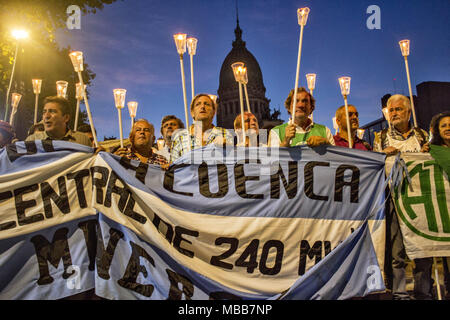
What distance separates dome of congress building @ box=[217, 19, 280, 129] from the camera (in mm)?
66938

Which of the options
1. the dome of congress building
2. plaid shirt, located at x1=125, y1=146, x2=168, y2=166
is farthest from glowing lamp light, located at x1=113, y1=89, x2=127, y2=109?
the dome of congress building

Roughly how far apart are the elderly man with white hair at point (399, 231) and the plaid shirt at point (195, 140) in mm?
1722

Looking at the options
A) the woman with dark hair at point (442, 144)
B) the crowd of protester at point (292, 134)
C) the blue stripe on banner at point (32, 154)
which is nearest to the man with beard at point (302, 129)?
the crowd of protester at point (292, 134)

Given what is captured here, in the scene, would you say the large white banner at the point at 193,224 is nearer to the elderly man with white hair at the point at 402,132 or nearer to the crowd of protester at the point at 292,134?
the crowd of protester at the point at 292,134

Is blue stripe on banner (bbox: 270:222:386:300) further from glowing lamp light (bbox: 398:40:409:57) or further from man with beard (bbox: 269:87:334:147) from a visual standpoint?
glowing lamp light (bbox: 398:40:409:57)

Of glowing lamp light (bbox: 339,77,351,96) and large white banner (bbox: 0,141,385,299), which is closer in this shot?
large white banner (bbox: 0,141,385,299)

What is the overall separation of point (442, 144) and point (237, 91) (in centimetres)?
6343

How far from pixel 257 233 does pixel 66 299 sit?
1.80 metres

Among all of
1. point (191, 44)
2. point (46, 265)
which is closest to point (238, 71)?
point (191, 44)

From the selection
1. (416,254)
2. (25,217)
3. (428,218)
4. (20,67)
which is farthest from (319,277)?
(20,67)

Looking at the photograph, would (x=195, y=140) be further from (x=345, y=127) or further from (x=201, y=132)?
(x=345, y=127)

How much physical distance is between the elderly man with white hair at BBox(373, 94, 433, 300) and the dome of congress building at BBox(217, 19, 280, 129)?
6141 cm

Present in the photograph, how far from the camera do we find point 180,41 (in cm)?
458

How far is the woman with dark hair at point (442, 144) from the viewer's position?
340 centimetres
